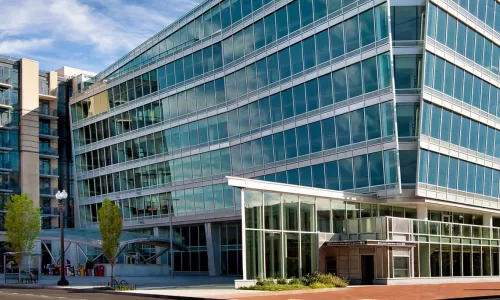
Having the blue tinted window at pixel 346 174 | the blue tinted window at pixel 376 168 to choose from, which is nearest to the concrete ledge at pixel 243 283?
the blue tinted window at pixel 376 168

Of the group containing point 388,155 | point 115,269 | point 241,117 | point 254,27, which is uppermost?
point 254,27

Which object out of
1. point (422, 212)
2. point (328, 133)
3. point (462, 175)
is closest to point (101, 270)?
point (328, 133)

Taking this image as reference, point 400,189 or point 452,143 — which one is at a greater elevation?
point 452,143

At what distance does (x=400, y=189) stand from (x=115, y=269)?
934 inches

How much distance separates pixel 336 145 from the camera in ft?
151

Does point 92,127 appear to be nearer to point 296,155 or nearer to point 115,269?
point 115,269

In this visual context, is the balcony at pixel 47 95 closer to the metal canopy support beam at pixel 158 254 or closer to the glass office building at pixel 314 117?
the glass office building at pixel 314 117

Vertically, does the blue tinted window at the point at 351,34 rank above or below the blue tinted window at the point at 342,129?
above

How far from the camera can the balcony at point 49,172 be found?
80.6m

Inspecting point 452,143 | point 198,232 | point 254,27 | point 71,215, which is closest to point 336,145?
point 452,143

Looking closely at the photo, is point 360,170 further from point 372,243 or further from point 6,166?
point 6,166

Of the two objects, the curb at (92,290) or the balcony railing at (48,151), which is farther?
the balcony railing at (48,151)

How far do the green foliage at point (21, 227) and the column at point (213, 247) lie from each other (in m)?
14.8

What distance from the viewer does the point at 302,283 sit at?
35.9 m
